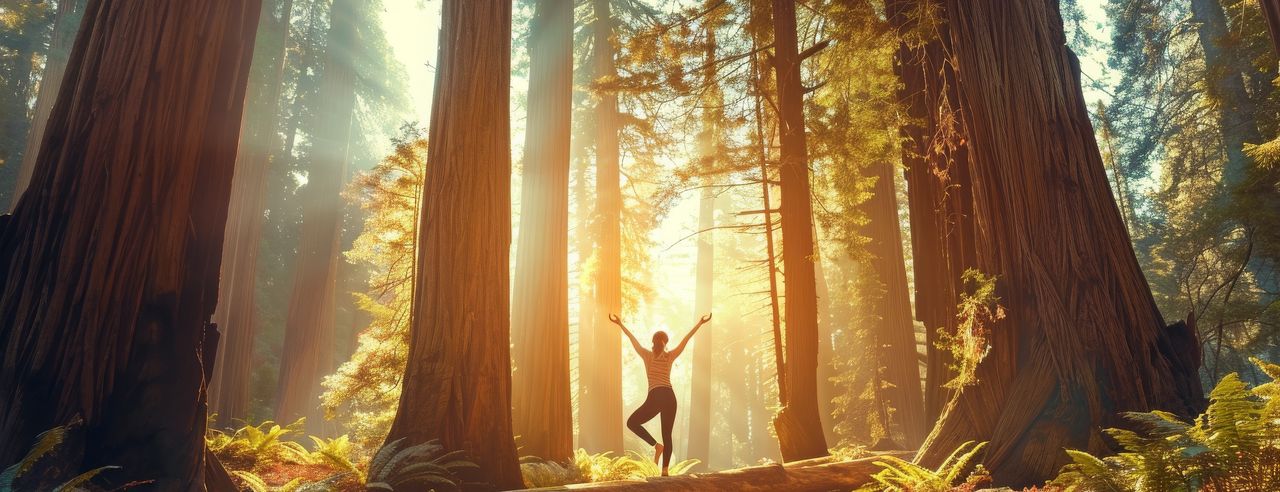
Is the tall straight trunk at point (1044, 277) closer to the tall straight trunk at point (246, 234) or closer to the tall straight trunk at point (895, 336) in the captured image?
the tall straight trunk at point (895, 336)

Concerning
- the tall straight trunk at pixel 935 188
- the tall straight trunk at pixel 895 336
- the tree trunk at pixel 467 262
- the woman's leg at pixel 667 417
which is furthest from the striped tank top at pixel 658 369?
the tall straight trunk at pixel 895 336

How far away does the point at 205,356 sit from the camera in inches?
154

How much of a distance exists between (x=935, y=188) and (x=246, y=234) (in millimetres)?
17282

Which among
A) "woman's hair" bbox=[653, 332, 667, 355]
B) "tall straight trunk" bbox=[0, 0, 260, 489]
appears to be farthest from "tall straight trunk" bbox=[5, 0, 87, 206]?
"woman's hair" bbox=[653, 332, 667, 355]

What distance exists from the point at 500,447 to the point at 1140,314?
17.8 feet

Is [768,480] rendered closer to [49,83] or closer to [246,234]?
[246,234]

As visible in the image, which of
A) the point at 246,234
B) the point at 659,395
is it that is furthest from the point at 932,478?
the point at 246,234

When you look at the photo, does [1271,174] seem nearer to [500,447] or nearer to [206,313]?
[500,447]

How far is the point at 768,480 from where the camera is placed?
226 inches

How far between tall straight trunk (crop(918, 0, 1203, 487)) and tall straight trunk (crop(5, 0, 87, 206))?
61.0ft

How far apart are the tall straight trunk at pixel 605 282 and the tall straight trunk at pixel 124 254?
33.3ft

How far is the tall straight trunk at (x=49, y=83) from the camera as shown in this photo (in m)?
14.4

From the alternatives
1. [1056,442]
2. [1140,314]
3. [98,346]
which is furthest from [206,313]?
[1140,314]

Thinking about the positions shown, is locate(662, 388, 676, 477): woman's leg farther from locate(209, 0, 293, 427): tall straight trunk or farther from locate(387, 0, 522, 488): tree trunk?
locate(209, 0, 293, 427): tall straight trunk
